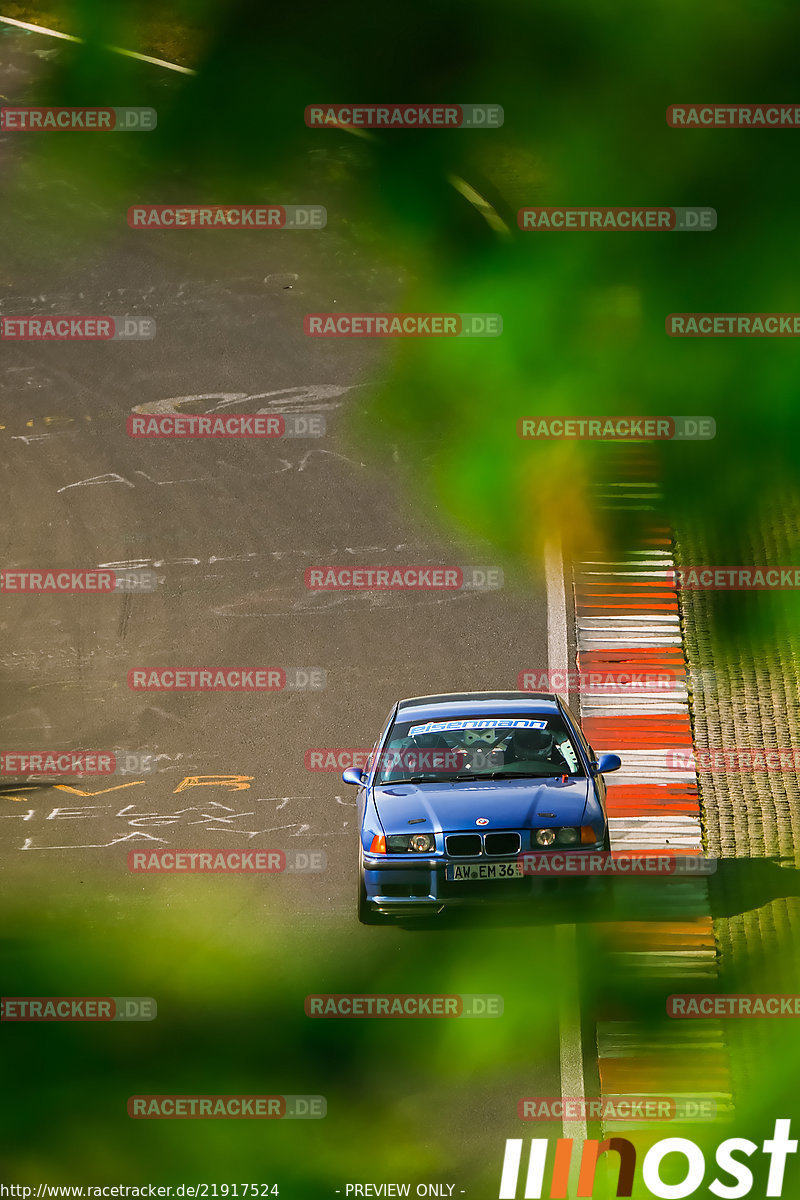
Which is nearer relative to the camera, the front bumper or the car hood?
the front bumper

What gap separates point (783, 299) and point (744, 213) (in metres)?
2.73

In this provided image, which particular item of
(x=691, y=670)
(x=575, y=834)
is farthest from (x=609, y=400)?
(x=575, y=834)

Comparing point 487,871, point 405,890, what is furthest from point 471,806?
point 405,890

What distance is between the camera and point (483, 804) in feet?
36.3

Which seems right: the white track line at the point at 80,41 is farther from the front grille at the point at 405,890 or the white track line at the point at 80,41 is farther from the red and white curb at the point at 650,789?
the front grille at the point at 405,890

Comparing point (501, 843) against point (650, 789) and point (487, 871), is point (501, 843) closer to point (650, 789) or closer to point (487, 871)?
point (487, 871)

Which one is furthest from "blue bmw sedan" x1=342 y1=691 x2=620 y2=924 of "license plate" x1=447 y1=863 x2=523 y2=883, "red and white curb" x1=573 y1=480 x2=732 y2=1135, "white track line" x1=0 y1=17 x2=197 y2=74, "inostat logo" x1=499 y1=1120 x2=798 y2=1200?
"white track line" x1=0 y1=17 x2=197 y2=74

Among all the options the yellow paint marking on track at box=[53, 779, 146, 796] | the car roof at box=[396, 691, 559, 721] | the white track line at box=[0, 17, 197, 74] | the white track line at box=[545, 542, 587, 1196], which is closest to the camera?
the white track line at box=[545, 542, 587, 1196]

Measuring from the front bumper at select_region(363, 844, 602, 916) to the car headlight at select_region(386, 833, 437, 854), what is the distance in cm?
7

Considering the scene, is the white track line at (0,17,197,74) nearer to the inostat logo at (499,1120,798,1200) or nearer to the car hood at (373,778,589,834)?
the car hood at (373,778,589,834)

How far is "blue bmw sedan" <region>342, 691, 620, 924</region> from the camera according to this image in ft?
35.6

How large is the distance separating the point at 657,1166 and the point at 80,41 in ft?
78.7

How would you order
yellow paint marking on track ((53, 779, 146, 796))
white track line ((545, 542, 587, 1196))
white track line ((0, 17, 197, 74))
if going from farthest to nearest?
white track line ((0, 17, 197, 74)), yellow paint marking on track ((53, 779, 146, 796)), white track line ((545, 542, 587, 1196))

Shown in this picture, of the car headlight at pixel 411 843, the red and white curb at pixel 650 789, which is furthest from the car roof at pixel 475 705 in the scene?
the red and white curb at pixel 650 789
